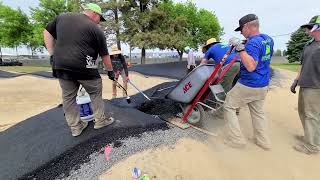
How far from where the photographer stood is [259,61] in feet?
10.6

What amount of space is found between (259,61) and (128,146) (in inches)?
72.4

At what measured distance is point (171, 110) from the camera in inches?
186

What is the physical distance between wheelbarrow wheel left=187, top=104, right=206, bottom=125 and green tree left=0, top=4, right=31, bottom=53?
104 ft

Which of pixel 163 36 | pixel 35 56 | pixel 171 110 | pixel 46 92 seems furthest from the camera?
pixel 35 56

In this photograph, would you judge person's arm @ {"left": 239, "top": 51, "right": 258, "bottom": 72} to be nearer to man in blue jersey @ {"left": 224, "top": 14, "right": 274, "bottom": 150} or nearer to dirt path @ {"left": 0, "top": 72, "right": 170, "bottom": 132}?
man in blue jersey @ {"left": 224, "top": 14, "right": 274, "bottom": 150}

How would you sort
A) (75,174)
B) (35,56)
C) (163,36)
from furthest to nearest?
1. (35,56)
2. (163,36)
3. (75,174)

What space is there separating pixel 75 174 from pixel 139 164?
66cm

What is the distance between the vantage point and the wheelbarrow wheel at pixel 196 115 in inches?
157

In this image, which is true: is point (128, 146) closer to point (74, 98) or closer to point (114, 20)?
point (74, 98)

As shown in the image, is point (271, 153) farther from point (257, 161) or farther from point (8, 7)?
point (8, 7)

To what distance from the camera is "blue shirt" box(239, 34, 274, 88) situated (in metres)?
3.10

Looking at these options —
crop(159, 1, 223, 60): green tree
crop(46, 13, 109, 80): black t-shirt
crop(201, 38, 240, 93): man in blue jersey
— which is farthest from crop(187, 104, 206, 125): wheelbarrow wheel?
crop(159, 1, 223, 60): green tree

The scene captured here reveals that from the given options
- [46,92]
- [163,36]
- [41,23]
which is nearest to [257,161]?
[46,92]

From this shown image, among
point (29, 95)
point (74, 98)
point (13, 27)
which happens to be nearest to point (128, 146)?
point (74, 98)
